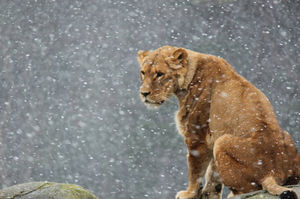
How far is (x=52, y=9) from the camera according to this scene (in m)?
12.9

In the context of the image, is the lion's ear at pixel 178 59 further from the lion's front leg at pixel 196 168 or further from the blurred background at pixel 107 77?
the blurred background at pixel 107 77

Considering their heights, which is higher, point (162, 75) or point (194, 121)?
point (162, 75)

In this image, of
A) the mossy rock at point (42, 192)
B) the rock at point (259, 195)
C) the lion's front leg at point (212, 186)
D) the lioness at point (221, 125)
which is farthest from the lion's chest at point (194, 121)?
the mossy rock at point (42, 192)

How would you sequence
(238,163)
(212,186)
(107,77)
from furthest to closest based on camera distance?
1. (107,77)
2. (212,186)
3. (238,163)

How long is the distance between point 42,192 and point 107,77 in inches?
370

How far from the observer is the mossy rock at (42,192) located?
3237 millimetres

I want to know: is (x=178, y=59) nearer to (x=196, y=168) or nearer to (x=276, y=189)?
(x=196, y=168)

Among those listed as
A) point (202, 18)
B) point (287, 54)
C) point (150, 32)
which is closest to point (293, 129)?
point (287, 54)

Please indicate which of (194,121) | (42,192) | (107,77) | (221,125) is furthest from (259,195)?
(107,77)

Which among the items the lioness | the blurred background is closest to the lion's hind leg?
the lioness

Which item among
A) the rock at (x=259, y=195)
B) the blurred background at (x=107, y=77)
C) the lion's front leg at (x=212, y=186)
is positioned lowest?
the blurred background at (x=107, y=77)

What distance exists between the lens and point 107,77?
12.6m

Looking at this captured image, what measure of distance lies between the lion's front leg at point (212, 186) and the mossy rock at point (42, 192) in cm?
100

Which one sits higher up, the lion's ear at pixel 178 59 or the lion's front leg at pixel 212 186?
the lion's ear at pixel 178 59
